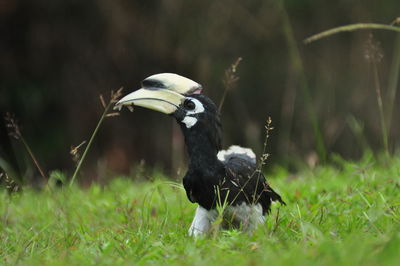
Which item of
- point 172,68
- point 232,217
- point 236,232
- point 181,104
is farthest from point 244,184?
point 172,68

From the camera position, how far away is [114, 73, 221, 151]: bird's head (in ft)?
10.1

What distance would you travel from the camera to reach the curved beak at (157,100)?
10.1 feet

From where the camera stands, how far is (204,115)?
3086 millimetres

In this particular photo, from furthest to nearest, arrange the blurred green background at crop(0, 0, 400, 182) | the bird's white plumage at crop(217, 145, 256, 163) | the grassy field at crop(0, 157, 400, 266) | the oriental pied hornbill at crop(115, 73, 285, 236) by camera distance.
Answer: the blurred green background at crop(0, 0, 400, 182) < the bird's white plumage at crop(217, 145, 256, 163) < the oriental pied hornbill at crop(115, 73, 285, 236) < the grassy field at crop(0, 157, 400, 266)

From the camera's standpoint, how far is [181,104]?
3098mm

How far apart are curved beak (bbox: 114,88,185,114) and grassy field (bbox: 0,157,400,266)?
0.46m

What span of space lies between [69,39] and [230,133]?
2114 millimetres

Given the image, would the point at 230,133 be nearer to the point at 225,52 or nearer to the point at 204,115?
the point at 225,52

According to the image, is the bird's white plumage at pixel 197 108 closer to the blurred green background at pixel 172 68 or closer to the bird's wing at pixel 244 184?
the bird's wing at pixel 244 184

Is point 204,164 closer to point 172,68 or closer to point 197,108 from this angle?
point 197,108

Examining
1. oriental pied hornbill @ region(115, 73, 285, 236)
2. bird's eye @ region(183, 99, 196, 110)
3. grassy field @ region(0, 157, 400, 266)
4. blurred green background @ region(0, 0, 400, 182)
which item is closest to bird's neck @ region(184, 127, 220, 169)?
oriental pied hornbill @ region(115, 73, 285, 236)

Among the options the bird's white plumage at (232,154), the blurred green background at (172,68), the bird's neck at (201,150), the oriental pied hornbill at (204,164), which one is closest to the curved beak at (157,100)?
the oriental pied hornbill at (204,164)

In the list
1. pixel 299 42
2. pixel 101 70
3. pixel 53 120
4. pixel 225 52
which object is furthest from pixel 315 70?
pixel 53 120

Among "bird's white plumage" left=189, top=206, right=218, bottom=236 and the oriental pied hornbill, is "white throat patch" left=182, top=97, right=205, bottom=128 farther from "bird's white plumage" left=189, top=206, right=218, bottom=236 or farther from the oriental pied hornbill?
"bird's white plumage" left=189, top=206, right=218, bottom=236
